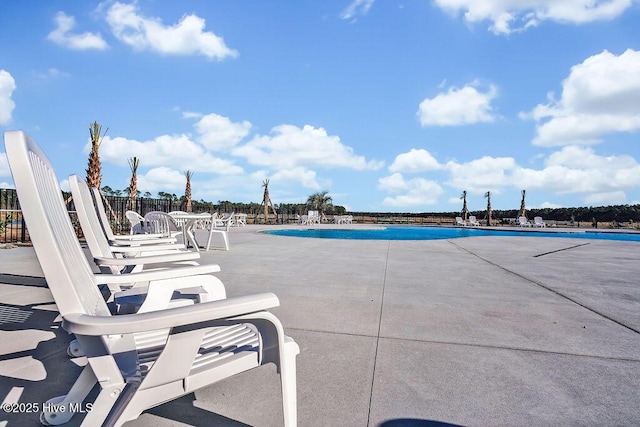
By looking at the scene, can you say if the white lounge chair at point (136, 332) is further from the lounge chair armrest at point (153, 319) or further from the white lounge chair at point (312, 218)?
the white lounge chair at point (312, 218)

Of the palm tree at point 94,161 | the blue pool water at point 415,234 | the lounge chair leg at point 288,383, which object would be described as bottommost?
the blue pool water at point 415,234

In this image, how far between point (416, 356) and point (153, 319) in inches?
65.5

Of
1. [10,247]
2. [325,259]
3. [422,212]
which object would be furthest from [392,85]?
[422,212]

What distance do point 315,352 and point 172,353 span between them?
1274mm

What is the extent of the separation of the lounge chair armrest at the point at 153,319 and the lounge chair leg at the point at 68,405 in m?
0.66

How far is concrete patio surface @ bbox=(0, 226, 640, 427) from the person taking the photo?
4.89ft

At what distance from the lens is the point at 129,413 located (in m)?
0.97

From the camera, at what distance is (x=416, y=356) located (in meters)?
2.05

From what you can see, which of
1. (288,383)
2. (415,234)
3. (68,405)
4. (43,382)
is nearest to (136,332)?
(288,383)

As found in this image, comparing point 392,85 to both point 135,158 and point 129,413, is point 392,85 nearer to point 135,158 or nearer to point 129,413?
point 135,158

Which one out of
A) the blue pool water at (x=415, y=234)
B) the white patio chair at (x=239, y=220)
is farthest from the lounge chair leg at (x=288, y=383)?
the white patio chair at (x=239, y=220)

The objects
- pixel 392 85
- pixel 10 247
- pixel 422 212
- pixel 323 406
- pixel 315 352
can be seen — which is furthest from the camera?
pixel 422 212

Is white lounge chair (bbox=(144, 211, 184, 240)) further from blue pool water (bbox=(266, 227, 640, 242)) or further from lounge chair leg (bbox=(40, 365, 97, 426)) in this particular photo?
blue pool water (bbox=(266, 227, 640, 242))

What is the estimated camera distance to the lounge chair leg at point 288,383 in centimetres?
118
